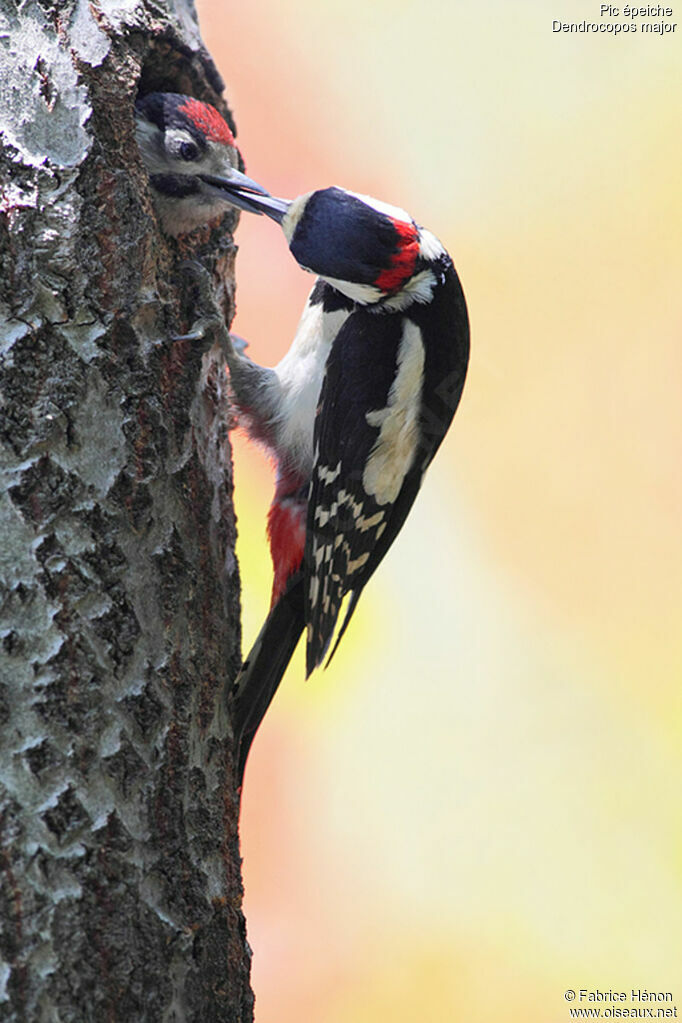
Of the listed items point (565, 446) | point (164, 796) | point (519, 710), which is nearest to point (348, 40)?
point (565, 446)

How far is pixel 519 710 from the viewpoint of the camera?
1797 millimetres

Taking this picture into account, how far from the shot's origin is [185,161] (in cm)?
114

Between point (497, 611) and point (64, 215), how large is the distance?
44.9 inches

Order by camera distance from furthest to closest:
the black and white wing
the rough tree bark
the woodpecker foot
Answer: the black and white wing < the woodpecker foot < the rough tree bark

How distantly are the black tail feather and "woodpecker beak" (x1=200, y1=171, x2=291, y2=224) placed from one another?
0.47m

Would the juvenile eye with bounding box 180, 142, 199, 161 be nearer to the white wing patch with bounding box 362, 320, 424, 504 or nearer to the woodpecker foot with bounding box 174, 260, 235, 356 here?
the woodpecker foot with bounding box 174, 260, 235, 356

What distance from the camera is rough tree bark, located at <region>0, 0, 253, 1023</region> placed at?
2.77ft

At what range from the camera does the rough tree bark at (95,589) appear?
0.84m

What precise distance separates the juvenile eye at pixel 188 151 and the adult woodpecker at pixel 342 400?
36 mm

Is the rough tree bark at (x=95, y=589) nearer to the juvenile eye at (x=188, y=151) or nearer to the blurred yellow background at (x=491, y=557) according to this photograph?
the juvenile eye at (x=188, y=151)

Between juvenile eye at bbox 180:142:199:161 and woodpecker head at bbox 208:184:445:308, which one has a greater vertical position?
juvenile eye at bbox 180:142:199:161

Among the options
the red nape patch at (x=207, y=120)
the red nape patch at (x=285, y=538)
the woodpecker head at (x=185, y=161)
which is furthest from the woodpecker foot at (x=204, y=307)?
the red nape patch at (x=285, y=538)

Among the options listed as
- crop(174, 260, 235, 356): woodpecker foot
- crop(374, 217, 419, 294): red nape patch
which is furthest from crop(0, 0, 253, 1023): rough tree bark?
crop(374, 217, 419, 294): red nape patch

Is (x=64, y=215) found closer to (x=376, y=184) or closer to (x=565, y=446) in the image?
(x=376, y=184)
